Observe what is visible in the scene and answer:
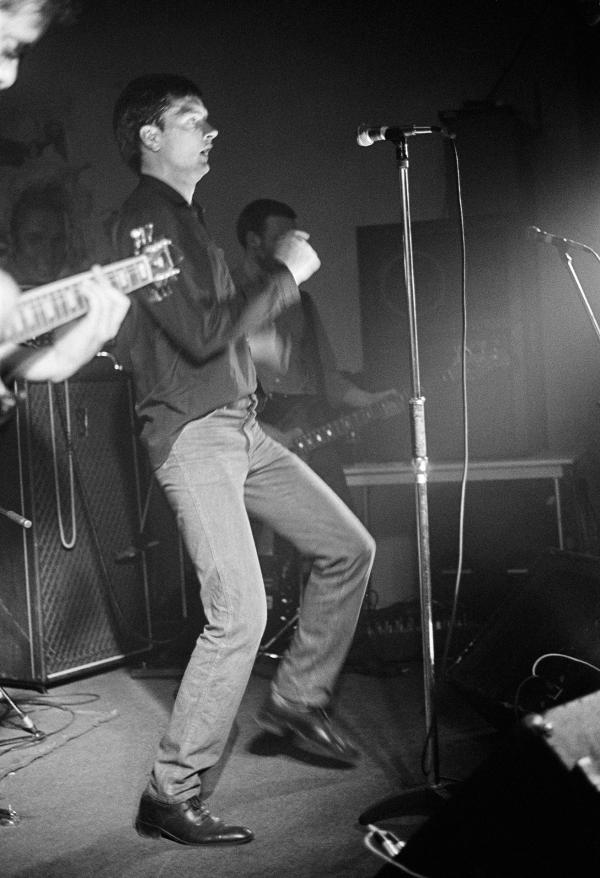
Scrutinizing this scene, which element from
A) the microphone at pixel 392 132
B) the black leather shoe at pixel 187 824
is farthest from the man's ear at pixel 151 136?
the black leather shoe at pixel 187 824

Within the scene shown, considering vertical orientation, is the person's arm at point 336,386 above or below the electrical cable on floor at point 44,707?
above

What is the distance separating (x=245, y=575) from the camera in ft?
7.29

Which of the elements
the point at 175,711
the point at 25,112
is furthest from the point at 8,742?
the point at 25,112

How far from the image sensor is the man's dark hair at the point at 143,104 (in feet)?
7.86

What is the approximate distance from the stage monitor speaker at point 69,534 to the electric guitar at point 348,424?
826 millimetres

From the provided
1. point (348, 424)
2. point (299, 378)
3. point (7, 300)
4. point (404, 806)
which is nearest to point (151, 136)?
point (7, 300)

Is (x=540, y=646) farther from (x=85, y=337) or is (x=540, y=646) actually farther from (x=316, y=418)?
(x=316, y=418)

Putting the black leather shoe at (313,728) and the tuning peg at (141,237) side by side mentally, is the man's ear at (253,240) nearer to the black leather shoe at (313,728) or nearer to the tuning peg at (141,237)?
the tuning peg at (141,237)

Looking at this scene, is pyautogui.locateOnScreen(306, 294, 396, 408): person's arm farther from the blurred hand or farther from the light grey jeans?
the blurred hand

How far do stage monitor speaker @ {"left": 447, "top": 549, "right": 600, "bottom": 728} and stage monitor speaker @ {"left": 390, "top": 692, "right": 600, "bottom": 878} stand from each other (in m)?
1.17

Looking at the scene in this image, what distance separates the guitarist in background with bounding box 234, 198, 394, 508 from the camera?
404 centimetres

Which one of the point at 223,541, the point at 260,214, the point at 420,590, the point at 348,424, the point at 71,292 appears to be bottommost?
the point at 420,590

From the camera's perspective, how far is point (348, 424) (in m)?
4.18

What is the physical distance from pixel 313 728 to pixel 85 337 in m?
1.27
